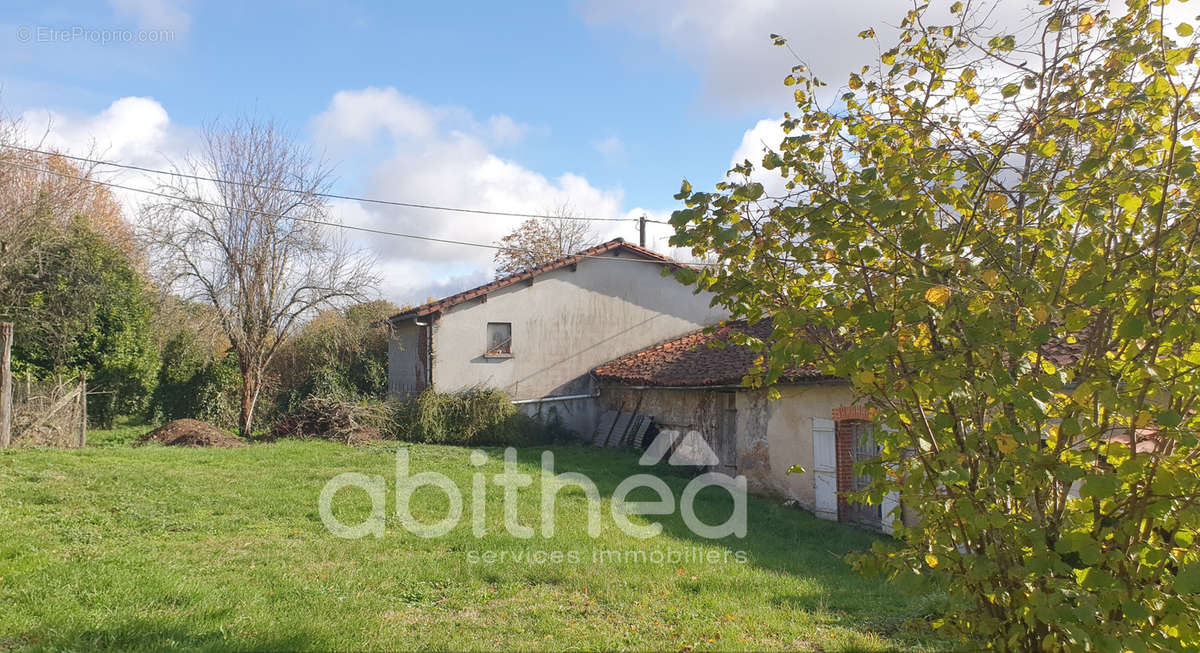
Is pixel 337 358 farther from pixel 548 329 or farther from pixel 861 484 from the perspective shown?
pixel 861 484

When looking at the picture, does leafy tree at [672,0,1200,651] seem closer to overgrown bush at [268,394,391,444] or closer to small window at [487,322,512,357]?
overgrown bush at [268,394,391,444]

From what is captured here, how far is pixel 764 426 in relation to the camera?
13344mm

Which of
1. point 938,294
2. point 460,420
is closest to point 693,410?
point 460,420

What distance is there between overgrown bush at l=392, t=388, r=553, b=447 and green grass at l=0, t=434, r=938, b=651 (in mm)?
6681

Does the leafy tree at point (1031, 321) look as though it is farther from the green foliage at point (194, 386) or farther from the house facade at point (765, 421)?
the green foliage at point (194, 386)

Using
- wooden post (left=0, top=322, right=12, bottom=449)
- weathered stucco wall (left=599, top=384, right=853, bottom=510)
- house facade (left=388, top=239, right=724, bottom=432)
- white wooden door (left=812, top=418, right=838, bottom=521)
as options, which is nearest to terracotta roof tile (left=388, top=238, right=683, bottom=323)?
house facade (left=388, top=239, right=724, bottom=432)

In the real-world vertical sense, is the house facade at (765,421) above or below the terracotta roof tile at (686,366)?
below

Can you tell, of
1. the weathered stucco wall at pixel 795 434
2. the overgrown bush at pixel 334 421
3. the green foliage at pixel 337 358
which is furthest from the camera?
the green foliage at pixel 337 358

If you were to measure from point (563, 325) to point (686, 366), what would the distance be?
4.29 m

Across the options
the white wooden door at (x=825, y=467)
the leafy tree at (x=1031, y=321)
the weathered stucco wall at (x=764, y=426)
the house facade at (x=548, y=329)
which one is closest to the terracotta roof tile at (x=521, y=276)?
the house facade at (x=548, y=329)

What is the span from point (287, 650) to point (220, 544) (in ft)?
11.4

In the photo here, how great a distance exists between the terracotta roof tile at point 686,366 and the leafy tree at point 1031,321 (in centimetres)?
808

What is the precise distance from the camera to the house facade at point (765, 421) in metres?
11.6

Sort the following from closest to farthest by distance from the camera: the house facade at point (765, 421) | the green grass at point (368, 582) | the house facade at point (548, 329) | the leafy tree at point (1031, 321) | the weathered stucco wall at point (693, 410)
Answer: the leafy tree at point (1031, 321) < the green grass at point (368, 582) < the house facade at point (765, 421) < the weathered stucco wall at point (693, 410) < the house facade at point (548, 329)
